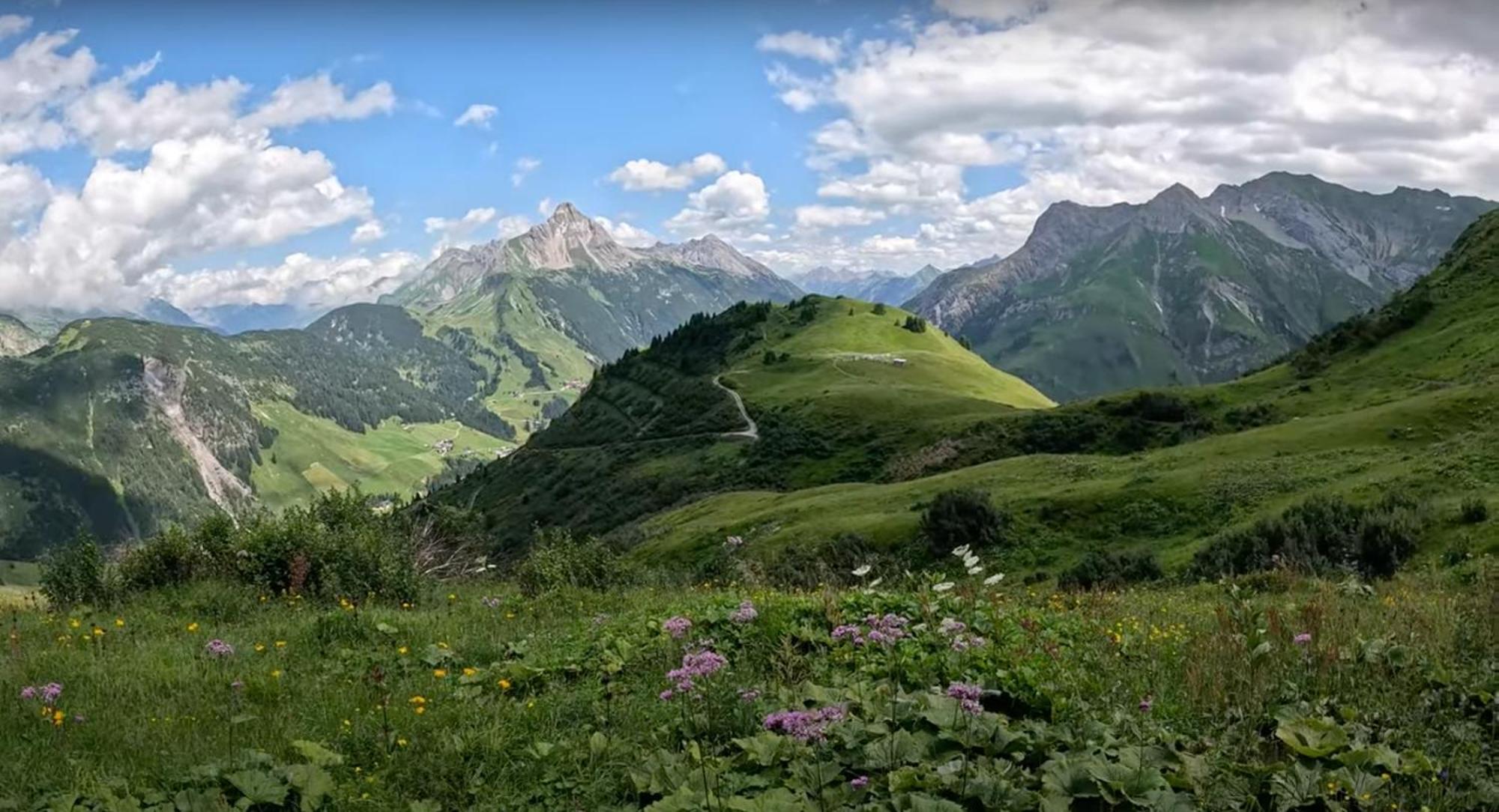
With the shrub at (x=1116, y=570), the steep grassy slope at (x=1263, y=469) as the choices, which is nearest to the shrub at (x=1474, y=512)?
the steep grassy slope at (x=1263, y=469)

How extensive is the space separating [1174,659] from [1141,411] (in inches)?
3428

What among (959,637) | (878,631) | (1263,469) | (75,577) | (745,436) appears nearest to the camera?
(878,631)

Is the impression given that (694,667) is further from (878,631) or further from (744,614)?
(744,614)

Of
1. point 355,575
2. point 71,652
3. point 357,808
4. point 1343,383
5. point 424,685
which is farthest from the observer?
point 1343,383

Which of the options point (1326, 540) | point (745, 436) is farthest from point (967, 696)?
point (745, 436)

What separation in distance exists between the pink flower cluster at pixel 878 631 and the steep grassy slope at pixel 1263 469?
19.9 metres

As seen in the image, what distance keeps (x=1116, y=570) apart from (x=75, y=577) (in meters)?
26.5

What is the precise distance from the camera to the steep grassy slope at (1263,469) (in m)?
34.5

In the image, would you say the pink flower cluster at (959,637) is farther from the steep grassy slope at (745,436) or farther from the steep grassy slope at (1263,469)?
the steep grassy slope at (745,436)

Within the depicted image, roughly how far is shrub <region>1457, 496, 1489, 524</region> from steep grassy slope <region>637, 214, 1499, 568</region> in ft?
1.43

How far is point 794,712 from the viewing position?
20.5 feet

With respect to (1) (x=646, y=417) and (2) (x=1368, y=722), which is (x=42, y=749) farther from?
(1) (x=646, y=417)

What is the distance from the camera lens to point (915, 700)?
21.0 ft

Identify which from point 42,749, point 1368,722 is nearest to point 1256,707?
point 1368,722
